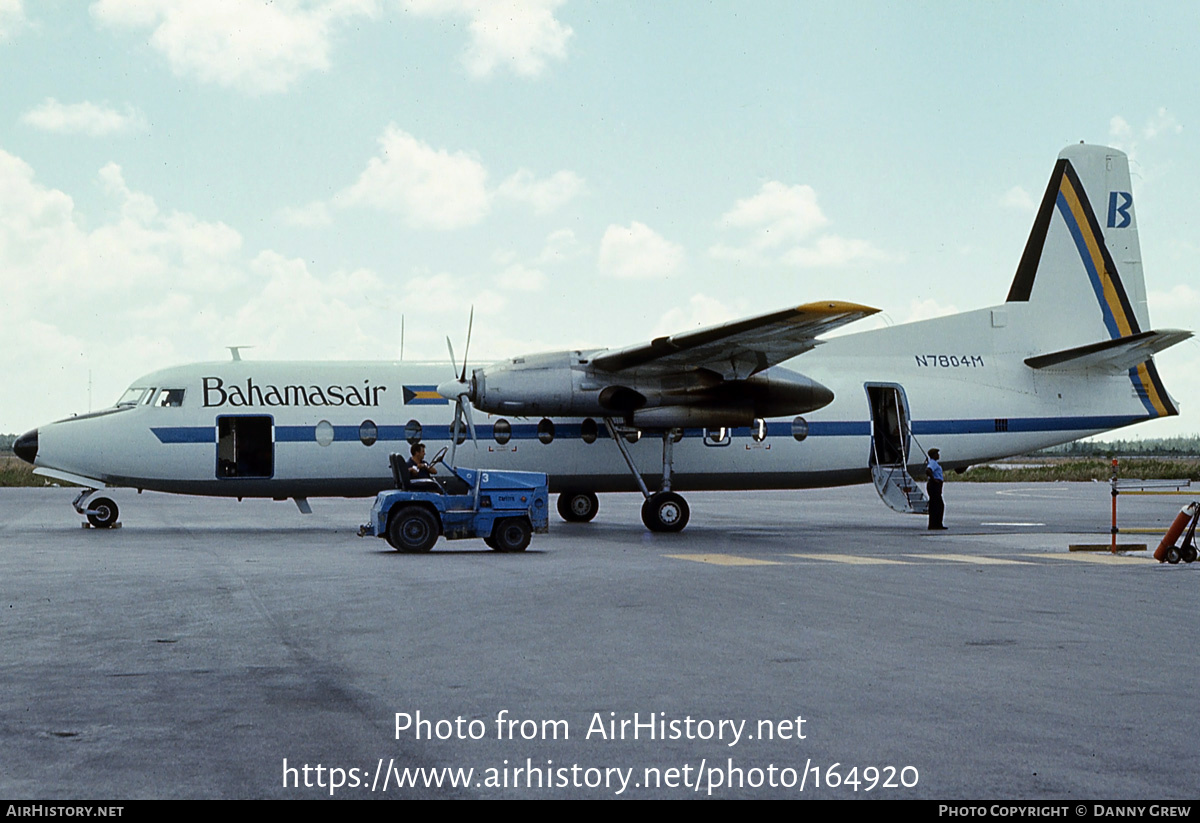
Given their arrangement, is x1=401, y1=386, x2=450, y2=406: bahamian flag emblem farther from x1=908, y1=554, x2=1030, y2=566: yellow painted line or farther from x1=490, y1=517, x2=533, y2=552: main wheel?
x1=908, y1=554, x2=1030, y2=566: yellow painted line

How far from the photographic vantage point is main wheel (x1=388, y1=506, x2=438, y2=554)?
16.4m

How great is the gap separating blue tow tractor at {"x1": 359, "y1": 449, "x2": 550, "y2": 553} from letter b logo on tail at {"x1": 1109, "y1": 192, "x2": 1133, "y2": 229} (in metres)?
16.4

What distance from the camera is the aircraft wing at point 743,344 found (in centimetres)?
1781

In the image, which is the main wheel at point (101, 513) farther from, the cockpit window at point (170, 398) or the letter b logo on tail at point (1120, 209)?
the letter b logo on tail at point (1120, 209)

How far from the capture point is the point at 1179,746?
552cm

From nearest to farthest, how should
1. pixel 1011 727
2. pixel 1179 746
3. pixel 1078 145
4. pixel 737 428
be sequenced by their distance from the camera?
1. pixel 1179 746
2. pixel 1011 727
3. pixel 737 428
4. pixel 1078 145

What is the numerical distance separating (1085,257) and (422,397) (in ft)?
50.0

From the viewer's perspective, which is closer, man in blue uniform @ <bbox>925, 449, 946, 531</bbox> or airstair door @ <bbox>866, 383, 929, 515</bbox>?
man in blue uniform @ <bbox>925, 449, 946, 531</bbox>

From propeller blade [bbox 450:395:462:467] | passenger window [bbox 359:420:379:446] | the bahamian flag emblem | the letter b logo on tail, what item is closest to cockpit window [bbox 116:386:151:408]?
passenger window [bbox 359:420:379:446]

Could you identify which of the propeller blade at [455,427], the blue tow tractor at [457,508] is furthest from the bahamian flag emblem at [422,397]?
the blue tow tractor at [457,508]

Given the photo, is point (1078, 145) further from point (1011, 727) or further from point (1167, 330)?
point (1011, 727)

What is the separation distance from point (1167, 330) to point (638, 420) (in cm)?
1045
